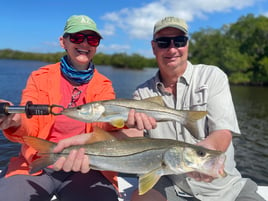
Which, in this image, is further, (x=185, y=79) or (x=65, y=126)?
(x=185, y=79)

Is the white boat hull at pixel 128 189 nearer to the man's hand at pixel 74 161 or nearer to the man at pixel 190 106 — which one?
the man at pixel 190 106

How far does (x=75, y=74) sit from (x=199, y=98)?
1.65m

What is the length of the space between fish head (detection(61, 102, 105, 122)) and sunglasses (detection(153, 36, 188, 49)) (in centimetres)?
120

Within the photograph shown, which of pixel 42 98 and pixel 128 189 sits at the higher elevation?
pixel 42 98

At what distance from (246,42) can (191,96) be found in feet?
231

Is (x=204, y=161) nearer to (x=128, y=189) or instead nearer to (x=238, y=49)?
(x=128, y=189)

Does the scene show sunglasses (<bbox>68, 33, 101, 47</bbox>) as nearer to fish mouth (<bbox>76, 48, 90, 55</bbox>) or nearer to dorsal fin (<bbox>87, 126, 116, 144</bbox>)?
fish mouth (<bbox>76, 48, 90, 55</bbox>)

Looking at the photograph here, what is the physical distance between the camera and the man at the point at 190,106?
350cm

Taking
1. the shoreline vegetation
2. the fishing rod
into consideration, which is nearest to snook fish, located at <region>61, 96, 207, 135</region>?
the fishing rod

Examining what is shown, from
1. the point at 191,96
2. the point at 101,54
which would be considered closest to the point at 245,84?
the point at 191,96

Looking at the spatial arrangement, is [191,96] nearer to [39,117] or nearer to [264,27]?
[39,117]

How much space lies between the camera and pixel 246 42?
223 ft

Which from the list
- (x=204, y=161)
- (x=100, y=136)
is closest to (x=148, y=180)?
(x=204, y=161)

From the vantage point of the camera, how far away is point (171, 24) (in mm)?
3818
